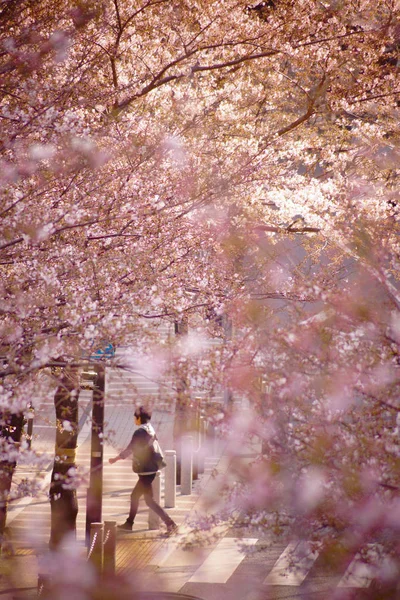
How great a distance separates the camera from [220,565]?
36.0 ft

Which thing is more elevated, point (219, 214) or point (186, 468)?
point (219, 214)

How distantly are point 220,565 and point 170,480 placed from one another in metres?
3.15

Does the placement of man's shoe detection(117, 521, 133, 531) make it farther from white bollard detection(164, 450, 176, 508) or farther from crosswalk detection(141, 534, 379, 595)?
white bollard detection(164, 450, 176, 508)

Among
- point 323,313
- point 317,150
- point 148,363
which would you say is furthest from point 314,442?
point 317,150

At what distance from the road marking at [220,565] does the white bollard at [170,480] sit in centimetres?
191

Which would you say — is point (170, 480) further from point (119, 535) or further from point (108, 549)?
point (108, 549)

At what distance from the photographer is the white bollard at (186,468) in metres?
14.8

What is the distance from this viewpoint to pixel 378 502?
419 cm

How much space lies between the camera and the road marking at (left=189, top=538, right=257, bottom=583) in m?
10.4

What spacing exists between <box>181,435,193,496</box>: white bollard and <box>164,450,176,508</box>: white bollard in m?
0.75

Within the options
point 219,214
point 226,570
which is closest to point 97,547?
point 226,570

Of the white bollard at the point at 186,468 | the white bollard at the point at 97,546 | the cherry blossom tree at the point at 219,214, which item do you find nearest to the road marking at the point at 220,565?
the white bollard at the point at 97,546

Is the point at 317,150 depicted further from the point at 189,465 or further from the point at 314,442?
the point at 314,442

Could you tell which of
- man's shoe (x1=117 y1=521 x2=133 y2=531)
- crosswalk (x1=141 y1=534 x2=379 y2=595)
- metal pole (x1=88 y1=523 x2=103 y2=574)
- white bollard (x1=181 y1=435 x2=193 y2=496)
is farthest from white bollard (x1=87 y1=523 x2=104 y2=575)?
white bollard (x1=181 y1=435 x2=193 y2=496)
